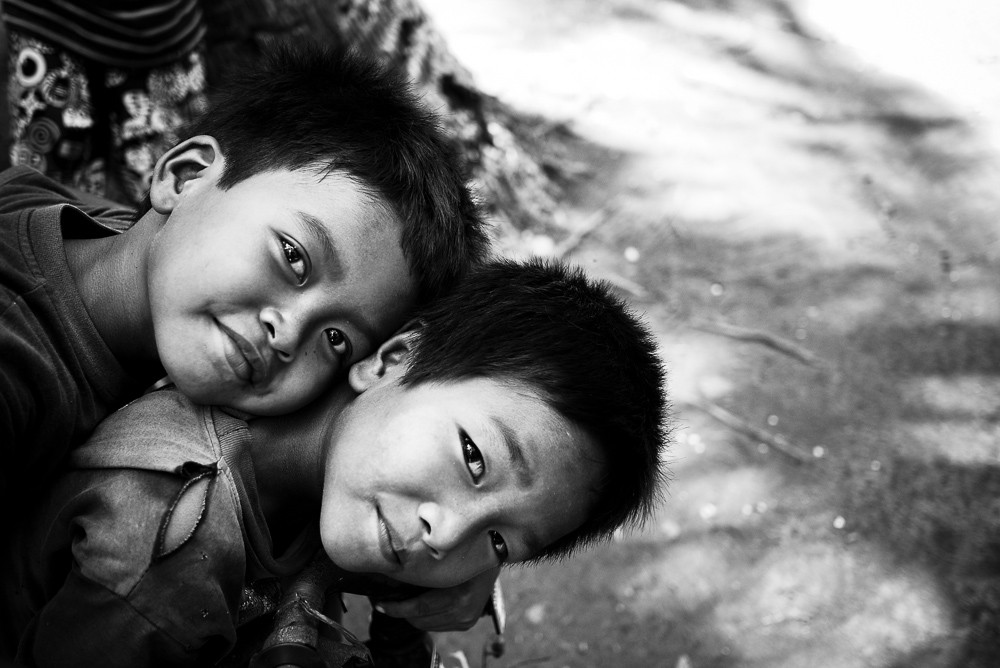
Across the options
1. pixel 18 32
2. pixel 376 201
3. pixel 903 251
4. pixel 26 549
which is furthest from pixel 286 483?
pixel 903 251

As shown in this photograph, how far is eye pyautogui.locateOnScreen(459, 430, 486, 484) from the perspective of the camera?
1822 mm

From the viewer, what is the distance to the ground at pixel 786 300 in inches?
124

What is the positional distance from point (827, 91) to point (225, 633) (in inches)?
185

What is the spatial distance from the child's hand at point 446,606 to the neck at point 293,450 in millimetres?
337

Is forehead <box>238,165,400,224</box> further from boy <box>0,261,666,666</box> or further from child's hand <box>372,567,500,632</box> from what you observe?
child's hand <box>372,567,500,632</box>

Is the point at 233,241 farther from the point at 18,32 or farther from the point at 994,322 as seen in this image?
the point at 994,322

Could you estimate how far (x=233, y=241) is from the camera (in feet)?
6.05

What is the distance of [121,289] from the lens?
1.98 metres

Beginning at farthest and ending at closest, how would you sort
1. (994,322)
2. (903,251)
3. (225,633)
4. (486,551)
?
(903,251) → (994,322) → (486,551) → (225,633)

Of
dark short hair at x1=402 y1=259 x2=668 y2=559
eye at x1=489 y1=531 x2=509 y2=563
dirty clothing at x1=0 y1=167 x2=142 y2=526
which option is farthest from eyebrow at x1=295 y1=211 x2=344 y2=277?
eye at x1=489 y1=531 x2=509 y2=563

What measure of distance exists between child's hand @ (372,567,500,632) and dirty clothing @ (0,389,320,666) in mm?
404

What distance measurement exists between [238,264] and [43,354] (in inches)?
16.1

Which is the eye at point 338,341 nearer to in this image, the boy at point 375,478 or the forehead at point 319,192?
the boy at point 375,478

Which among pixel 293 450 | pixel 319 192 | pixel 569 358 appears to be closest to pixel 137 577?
pixel 293 450
